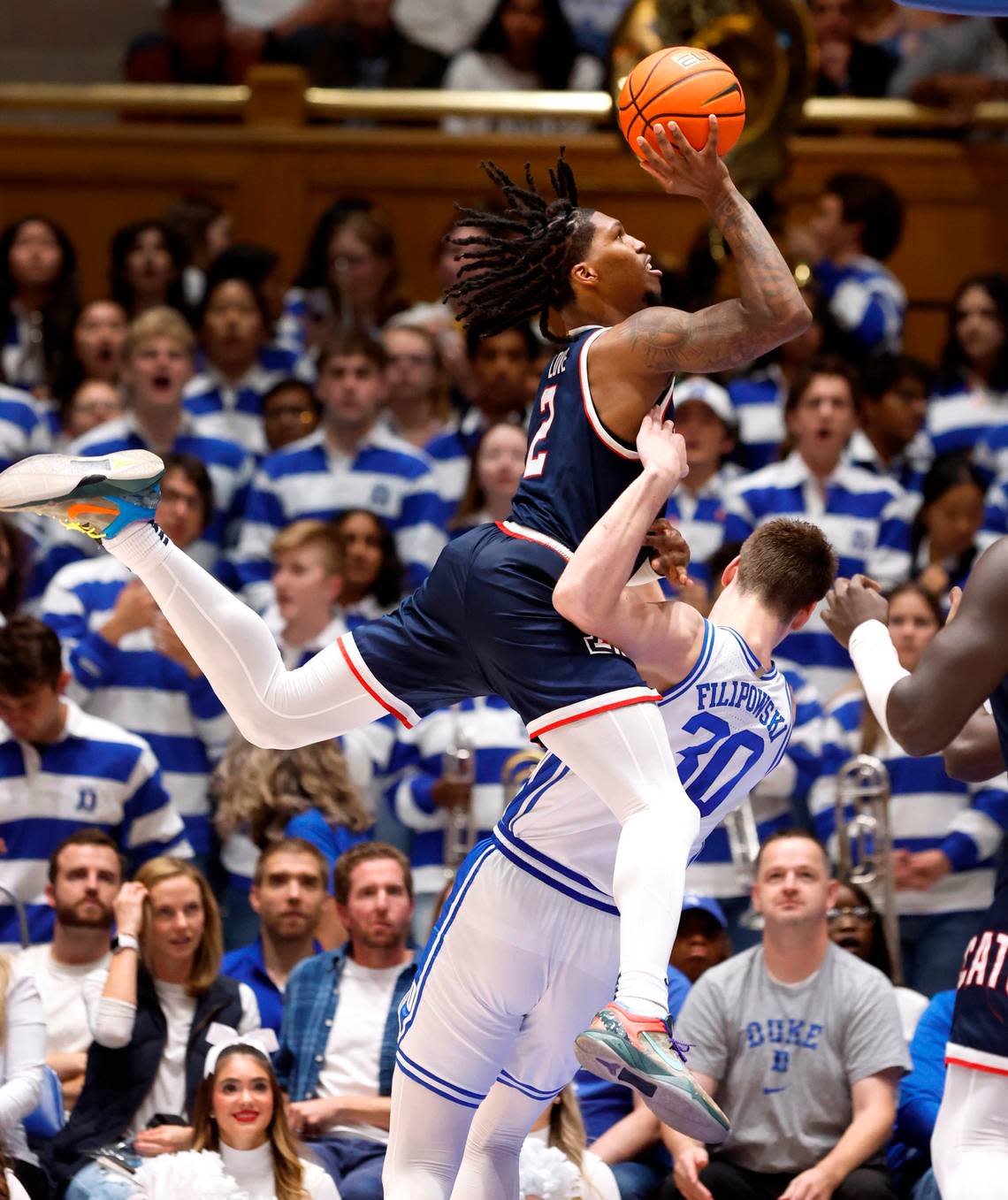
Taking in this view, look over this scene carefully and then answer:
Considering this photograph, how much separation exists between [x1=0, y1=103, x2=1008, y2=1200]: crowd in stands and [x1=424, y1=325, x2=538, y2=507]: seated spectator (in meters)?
0.02

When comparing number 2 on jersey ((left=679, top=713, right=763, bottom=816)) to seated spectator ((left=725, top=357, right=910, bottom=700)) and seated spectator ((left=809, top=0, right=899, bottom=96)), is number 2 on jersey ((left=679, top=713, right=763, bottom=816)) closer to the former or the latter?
seated spectator ((left=725, top=357, right=910, bottom=700))

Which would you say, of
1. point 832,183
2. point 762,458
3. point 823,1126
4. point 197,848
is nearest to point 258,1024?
point 197,848

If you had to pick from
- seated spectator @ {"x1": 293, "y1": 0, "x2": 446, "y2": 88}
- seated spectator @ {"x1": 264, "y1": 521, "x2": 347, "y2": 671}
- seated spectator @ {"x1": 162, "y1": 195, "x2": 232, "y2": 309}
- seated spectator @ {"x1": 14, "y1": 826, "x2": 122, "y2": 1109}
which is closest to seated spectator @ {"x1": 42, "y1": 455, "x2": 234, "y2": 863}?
seated spectator @ {"x1": 264, "y1": 521, "x2": 347, "y2": 671}

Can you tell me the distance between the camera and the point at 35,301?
9.88m

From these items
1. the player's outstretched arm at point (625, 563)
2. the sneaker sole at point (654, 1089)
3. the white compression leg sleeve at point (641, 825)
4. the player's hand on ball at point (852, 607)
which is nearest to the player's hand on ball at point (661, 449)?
the player's outstretched arm at point (625, 563)

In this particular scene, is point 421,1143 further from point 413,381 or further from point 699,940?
point 413,381

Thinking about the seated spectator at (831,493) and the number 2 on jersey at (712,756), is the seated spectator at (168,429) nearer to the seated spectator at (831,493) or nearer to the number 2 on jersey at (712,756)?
the seated spectator at (831,493)

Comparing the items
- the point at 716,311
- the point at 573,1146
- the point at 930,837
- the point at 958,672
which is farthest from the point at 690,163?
the point at 930,837

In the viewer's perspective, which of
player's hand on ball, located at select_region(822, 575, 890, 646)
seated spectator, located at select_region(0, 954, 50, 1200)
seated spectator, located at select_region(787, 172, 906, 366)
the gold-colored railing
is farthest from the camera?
the gold-colored railing

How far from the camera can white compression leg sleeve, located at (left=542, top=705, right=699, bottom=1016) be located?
4191mm

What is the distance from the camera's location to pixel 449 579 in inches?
178

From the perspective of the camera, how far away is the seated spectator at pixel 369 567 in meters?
8.40

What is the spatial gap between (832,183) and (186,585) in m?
6.53

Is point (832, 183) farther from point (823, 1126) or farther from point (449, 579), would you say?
point (449, 579)
